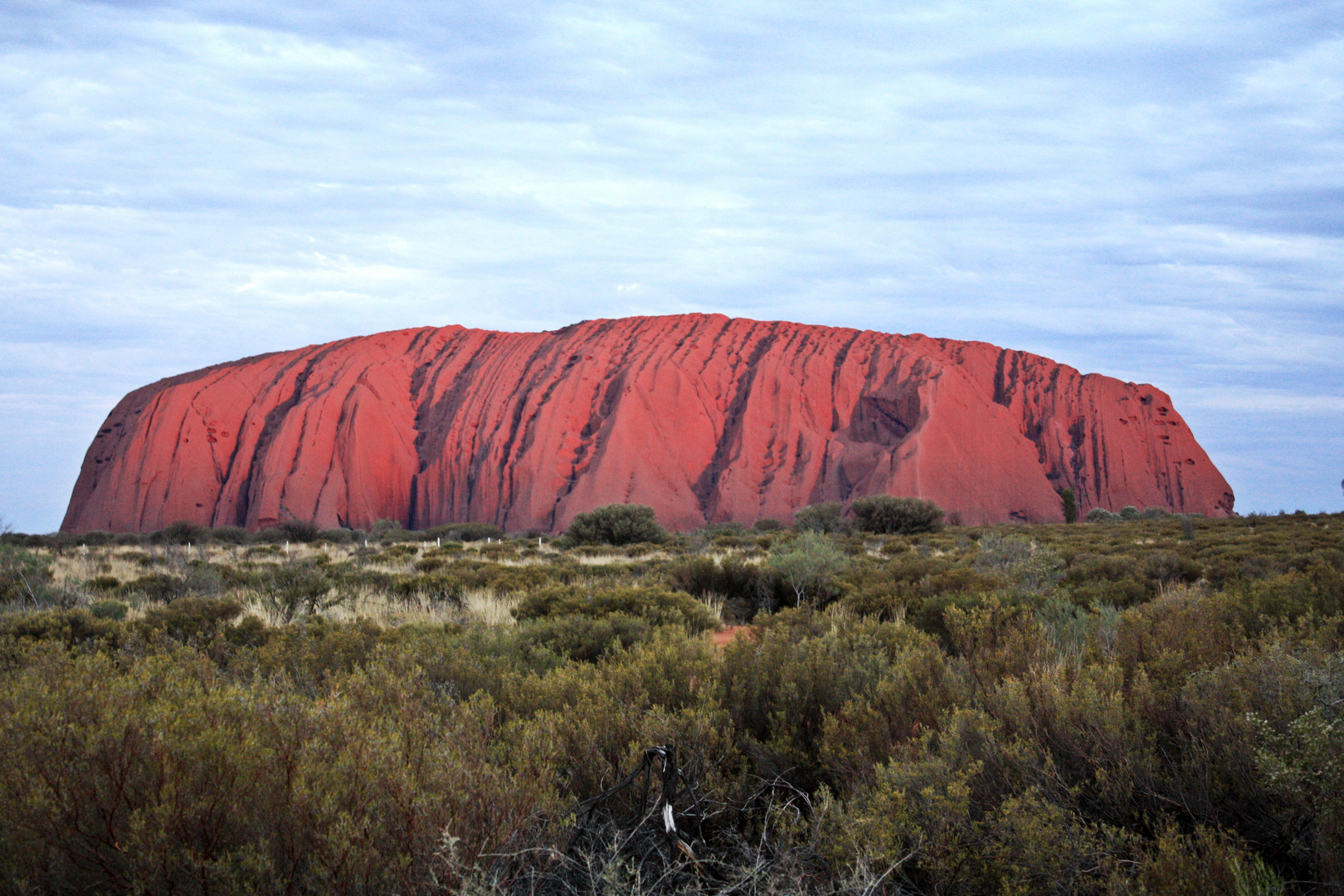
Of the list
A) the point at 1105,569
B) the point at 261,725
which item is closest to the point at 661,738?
the point at 261,725

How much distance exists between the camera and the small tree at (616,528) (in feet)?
91.0

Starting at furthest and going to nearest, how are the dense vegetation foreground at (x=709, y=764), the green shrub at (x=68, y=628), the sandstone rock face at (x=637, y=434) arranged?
the sandstone rock face at (x=637, y=434)
the green shrub at (x=68, y=628)
the dense vegetation foreground at (x=709, y=764)

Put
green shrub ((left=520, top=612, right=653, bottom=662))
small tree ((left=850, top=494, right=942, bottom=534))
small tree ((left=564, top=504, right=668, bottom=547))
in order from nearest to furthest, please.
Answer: green shrub ((left=520, top=612, right=653, bottom=662)), small tree ((left=564, top=504, right=668, bottom=547)), small tree ((left=850, top=494, right=942, bottom=534))

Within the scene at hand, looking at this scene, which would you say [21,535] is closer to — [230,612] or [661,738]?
[230,612]

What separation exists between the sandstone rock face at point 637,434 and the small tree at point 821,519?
952 cm

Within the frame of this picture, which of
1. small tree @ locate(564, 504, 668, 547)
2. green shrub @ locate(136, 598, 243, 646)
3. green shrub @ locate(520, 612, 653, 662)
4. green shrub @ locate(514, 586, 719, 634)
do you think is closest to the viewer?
green shrub @ locate(520, 612, 653, 662)

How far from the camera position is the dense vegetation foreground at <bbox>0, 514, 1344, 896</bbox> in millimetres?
2146

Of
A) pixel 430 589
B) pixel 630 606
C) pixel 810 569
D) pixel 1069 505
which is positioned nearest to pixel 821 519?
pixel 1069 505

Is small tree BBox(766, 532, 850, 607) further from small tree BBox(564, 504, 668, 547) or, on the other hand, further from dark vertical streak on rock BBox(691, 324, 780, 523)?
dark vertical streak on rock BBox(691, 324, 780, 523)

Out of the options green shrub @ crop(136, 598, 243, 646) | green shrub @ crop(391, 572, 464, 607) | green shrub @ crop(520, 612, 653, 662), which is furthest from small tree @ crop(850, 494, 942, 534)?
green shrub @ crop(136, 598, 243, 646)

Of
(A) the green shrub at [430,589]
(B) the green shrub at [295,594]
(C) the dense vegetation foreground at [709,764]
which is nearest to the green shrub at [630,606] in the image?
(C) the dense vegetation foreground at [709,764]

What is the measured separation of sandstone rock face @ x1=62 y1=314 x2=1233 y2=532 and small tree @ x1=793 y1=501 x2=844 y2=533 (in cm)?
952

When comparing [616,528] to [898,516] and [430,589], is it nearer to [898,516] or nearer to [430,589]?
[898,516]

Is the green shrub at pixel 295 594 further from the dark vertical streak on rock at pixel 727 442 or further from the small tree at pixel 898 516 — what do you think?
the dark vertical streak on rock at pixel 727 442
